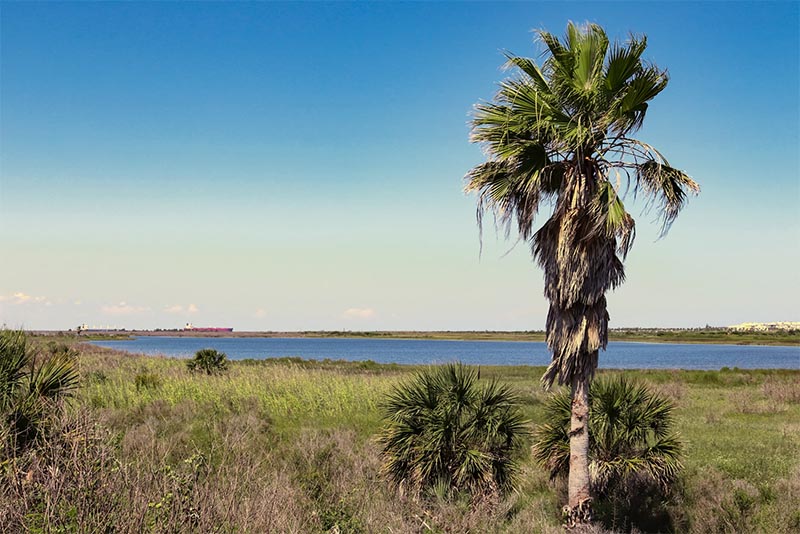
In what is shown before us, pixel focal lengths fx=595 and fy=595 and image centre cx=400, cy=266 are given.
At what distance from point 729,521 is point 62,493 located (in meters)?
10.1

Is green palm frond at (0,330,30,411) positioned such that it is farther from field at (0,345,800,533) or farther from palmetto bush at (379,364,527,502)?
palmetto bush at (379,364,527,502)

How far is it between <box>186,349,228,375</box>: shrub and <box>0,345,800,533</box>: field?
80cm

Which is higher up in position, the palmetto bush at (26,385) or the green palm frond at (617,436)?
the palmetto bush at (26,385)

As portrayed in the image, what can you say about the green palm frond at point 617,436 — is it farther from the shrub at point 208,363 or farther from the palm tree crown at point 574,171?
the shrub at point 208,363

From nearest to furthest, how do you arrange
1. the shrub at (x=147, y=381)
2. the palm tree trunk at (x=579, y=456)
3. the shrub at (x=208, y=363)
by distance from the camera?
1. the palm tree trunk at (x=579, y=456)
2. the shrub at (x=147, y=381)
3. the shrub at (x=208, y=363)

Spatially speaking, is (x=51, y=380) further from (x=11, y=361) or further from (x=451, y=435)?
(x=451, y=435)

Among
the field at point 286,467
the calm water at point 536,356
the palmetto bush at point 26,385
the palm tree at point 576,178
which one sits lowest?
the calm water at point 536,356

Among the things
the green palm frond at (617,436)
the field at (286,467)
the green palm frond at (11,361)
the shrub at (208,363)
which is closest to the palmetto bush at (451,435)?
the field at (286,467)

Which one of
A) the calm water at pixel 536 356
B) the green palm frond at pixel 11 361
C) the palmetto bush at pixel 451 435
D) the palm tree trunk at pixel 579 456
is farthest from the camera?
the calm water at pixel 536 356

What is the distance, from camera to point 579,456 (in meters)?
9.30

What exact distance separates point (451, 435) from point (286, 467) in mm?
3569

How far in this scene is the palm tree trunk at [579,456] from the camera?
923 cm

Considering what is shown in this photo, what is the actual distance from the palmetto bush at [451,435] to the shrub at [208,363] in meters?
21.3

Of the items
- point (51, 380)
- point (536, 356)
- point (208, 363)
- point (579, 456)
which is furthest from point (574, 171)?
point (536, 356)
